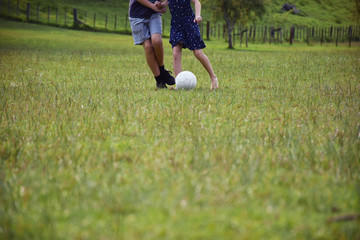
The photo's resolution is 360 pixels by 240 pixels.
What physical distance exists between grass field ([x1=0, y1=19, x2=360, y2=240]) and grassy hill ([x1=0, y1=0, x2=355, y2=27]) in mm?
46287

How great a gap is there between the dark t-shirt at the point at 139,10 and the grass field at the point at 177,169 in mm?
2244

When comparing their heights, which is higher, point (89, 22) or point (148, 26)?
point (89, 22)

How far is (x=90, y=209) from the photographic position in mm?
1828

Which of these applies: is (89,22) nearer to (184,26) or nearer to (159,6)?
(159,6)

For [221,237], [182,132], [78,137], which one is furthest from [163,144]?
[221,237]

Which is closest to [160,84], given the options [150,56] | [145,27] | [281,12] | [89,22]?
[150,56]

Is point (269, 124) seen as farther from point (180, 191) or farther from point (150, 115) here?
point (180, 191)

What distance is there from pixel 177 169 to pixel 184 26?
4619 mm

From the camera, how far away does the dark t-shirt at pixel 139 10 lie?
21.2 ft

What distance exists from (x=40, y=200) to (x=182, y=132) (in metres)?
1.63

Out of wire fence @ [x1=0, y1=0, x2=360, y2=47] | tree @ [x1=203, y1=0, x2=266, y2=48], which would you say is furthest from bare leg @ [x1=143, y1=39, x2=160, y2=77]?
wire fence @ [x1=0, y1=0, x2=360, y2=47]

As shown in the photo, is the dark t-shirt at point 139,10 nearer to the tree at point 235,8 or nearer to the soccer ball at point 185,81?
the soccer ball at point 185,81

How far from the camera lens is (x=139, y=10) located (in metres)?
6.48

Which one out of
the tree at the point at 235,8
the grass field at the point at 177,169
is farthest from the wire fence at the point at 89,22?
the grass field at the point at 177,169
